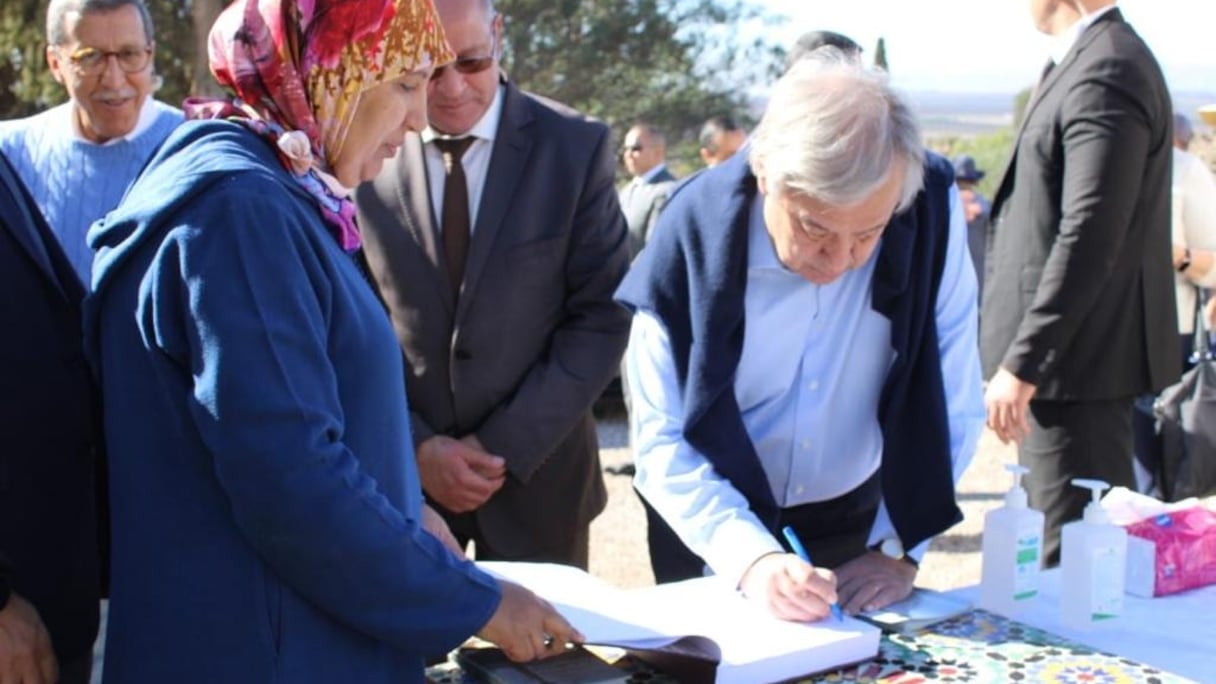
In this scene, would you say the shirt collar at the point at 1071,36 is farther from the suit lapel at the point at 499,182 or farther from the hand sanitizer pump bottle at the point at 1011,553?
the hand sanitizer pump bottle at the point at 1011,553

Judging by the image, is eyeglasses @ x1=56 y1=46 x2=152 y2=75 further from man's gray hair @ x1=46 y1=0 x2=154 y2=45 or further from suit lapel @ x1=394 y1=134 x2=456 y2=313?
suit lapel @ x1=394 y1=134 x2=456 y2=313

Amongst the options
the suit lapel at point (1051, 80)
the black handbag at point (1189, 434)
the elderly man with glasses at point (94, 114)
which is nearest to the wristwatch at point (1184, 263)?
the black handbag at point (1189, 434)

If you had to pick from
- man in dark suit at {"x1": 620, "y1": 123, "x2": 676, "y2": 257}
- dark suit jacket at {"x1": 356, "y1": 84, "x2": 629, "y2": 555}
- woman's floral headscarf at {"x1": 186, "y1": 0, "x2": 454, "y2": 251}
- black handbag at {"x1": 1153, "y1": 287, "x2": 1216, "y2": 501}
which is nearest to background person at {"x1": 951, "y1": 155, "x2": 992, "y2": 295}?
man in dark suit at {"x1": 620, "y1": 123, "x2": 676, "y2": 257}

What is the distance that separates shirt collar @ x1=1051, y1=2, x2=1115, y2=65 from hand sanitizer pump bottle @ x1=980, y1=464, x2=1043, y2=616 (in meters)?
1.64

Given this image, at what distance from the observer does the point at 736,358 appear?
6.86ft

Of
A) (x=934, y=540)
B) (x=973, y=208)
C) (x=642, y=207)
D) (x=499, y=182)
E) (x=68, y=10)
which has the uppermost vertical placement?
(x=68, y=10)

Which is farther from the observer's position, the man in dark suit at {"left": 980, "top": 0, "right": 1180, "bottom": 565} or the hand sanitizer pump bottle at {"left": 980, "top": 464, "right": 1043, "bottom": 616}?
the man in dark suit at {"left": 980, "top": 0, "right": 1180, "bottom": 565}

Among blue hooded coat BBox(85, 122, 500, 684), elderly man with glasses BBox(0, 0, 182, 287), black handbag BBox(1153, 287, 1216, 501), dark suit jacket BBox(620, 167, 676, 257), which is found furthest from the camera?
dark suit jacket BBox(620, 167, 676, 257)

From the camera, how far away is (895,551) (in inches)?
82.7

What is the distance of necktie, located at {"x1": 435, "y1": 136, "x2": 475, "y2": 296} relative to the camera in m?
2.72

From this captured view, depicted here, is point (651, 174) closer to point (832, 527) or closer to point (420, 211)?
point (420, 211)

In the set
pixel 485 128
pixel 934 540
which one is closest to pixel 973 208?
pixel 934 540

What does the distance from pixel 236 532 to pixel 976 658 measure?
101 centimetres

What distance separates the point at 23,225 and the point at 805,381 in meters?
1.24
